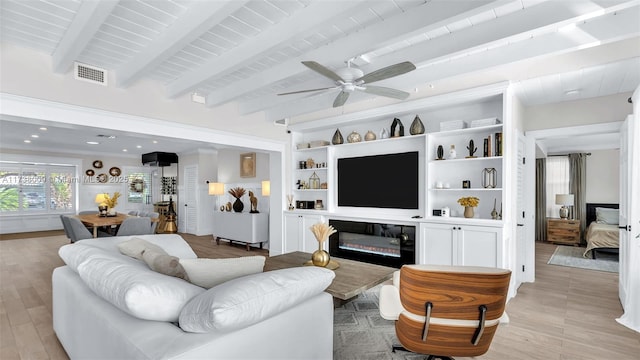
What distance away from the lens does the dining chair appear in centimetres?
513

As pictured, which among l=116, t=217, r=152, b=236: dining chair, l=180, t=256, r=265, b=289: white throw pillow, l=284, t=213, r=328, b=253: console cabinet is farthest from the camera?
l=284, t=213, r=328, b=253: console cabinet

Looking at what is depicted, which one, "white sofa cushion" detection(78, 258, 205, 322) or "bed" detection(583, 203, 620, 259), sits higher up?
"white sofa cushion" detection(78, 258, 205, 322)

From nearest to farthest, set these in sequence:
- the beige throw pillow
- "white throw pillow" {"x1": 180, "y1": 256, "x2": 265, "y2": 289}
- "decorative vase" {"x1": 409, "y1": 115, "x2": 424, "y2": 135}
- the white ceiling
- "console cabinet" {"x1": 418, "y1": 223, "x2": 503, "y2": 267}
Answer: "white throw pillow" {"x1": 180, "y1": 256, "x2": 265, "y2": 289} < the beige throw pillow < the white ceiling < "console cabinet" {"x1": 418, "y1": 223, "x2": 503, "y2": 267} < "decorative vase" {"x1": 409, "y1": 115, "x2": 424, "y2": 135}

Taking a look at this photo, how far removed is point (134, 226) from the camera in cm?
523

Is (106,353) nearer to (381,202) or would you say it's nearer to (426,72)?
(426,72)

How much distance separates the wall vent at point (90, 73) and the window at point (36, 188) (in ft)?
26.2

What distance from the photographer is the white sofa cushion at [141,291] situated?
1427mm

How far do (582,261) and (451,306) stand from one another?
5.49 meters

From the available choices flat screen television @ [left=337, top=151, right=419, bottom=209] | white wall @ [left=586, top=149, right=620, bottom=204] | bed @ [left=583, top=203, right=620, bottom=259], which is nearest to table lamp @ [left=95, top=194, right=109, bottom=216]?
flat screen television @ [left=337, top=151, right=419, bottom=209]

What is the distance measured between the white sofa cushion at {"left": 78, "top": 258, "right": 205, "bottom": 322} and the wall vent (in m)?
2.67

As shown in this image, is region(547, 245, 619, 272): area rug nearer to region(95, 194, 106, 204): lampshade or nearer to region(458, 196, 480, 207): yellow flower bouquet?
region(458, 196, 480, 207): yellow flower bouquet

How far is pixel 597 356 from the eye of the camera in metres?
2.47

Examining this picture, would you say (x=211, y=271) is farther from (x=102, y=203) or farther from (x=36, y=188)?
(x=36, y=188)

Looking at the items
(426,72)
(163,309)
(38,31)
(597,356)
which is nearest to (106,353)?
(163,309)
